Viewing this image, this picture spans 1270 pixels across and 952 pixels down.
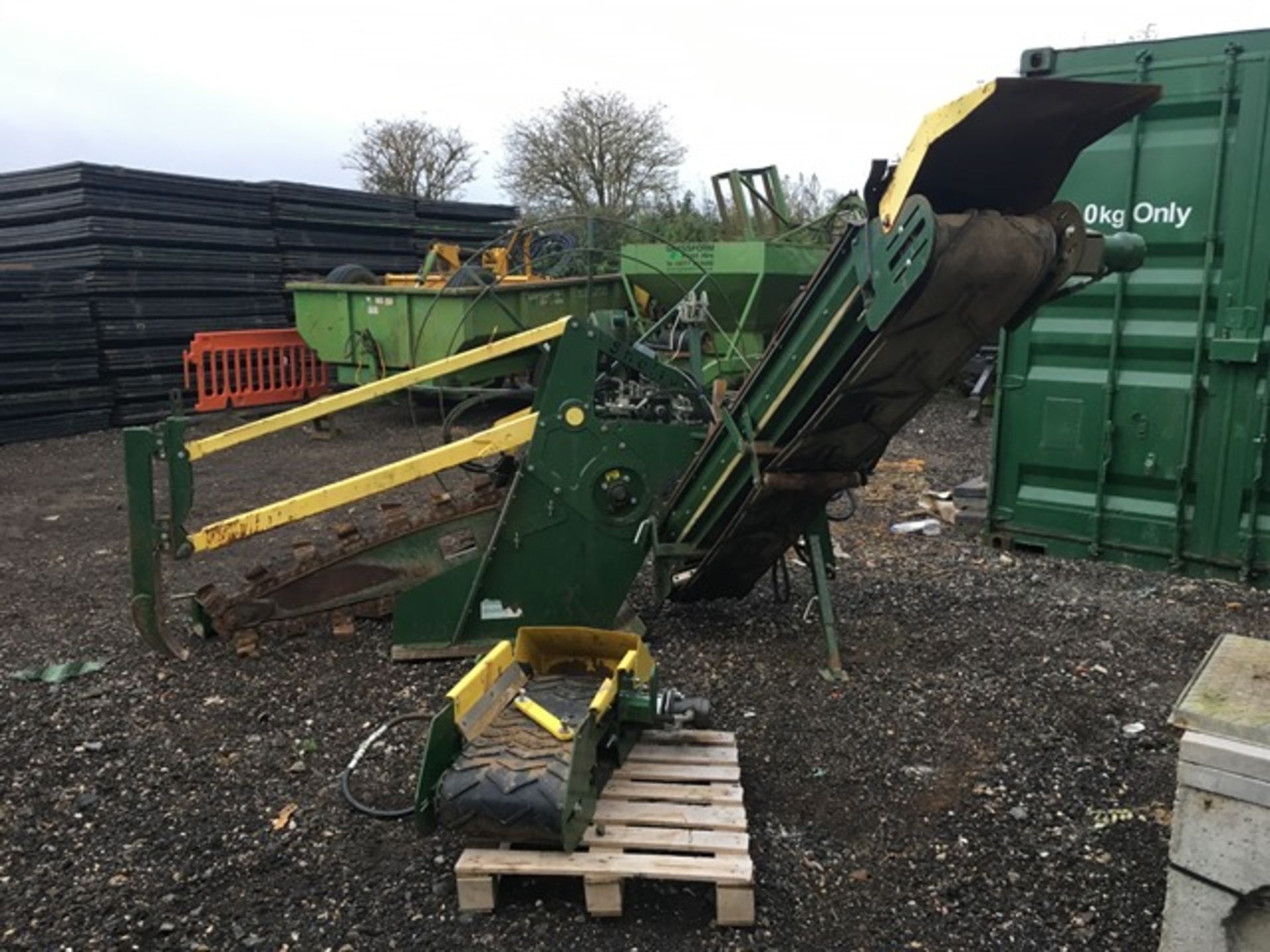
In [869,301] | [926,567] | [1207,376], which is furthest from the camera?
[926,567]

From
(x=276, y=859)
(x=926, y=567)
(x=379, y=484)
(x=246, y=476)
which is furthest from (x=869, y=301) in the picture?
(x=246, y=476)

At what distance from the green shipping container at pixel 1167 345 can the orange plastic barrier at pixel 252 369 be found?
774cm

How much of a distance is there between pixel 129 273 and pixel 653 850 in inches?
398

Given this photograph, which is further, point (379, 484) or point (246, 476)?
point (246, 476)

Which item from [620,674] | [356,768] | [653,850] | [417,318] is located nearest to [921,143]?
[620,674]

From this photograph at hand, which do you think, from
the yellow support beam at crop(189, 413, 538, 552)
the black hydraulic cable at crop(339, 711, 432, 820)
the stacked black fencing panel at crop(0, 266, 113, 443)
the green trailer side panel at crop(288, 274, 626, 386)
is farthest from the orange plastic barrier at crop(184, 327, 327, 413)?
the black hydraulic cable at crop(339, 711, 432, 820)

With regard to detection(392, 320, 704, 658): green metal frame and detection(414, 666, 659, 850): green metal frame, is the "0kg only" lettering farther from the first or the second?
detection(414, 666, 659, 850): green metal frame

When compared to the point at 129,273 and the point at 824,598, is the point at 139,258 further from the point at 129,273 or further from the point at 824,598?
the point at 824,598

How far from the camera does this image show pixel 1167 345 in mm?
4965

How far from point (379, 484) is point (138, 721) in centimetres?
117

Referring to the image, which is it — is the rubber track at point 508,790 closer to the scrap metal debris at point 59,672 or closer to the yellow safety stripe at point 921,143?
the yellow safety stripe at point 921,143

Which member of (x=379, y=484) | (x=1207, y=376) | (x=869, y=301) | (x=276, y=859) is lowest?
(x=276, y=859)

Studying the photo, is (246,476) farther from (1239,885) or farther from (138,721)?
(1239,885)

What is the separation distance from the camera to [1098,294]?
5.17 m
